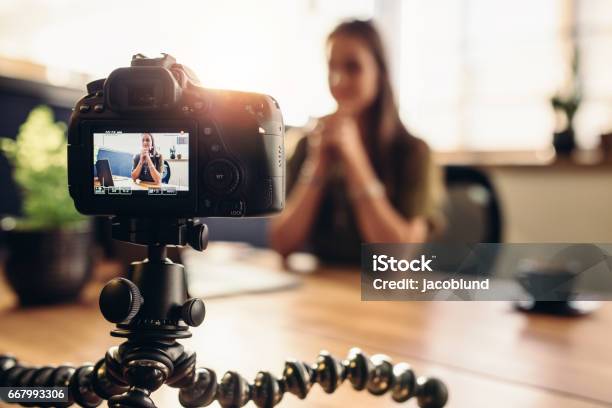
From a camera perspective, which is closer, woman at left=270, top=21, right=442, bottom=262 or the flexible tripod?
the flexible tripod

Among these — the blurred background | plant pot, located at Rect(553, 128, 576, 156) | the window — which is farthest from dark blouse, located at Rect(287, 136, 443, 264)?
plant pot, located at Rect(553, 128, 576, 156)

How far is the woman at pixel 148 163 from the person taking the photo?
42 cm

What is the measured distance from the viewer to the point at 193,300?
1.34 feet

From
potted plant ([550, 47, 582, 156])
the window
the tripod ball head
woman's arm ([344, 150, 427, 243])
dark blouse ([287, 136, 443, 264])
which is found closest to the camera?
the tripod ball head

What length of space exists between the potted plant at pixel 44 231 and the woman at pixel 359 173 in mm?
783

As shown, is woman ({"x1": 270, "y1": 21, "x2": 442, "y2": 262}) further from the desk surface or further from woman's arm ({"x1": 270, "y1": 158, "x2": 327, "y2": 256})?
the desk surface

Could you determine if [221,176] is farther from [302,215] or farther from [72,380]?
[302,215]

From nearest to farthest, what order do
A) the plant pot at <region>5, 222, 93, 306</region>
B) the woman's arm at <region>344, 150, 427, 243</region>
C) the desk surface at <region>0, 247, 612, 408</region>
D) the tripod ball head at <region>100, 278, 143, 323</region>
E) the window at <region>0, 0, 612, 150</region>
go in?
the tripod ball head at <region>100, 278, 143, 323</region> → the desk surface at <region>0, 247, 612, 408</region> → the plant pot at <region>5, 222, 93, 306</region> → the woman's arm at <region>344, 150, 427, 243</region> → the window at <region>0, 0, 612, 150</region>

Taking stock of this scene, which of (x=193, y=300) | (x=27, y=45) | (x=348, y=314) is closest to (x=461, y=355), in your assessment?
(x=348, y=314)

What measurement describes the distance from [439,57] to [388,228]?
1722mm

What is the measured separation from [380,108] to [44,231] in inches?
44.1

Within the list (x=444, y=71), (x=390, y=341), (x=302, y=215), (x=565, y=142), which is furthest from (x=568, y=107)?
(x=390, y=341)

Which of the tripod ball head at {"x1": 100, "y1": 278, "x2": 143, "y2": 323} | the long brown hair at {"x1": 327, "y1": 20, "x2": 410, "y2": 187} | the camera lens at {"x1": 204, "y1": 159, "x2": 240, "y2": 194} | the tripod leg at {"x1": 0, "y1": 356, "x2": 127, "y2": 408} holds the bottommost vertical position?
the tripod leg at {"x1": 0, "y1": 356, "x2": 127, "y2": 408}

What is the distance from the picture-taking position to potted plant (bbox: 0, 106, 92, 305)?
0.80 m
